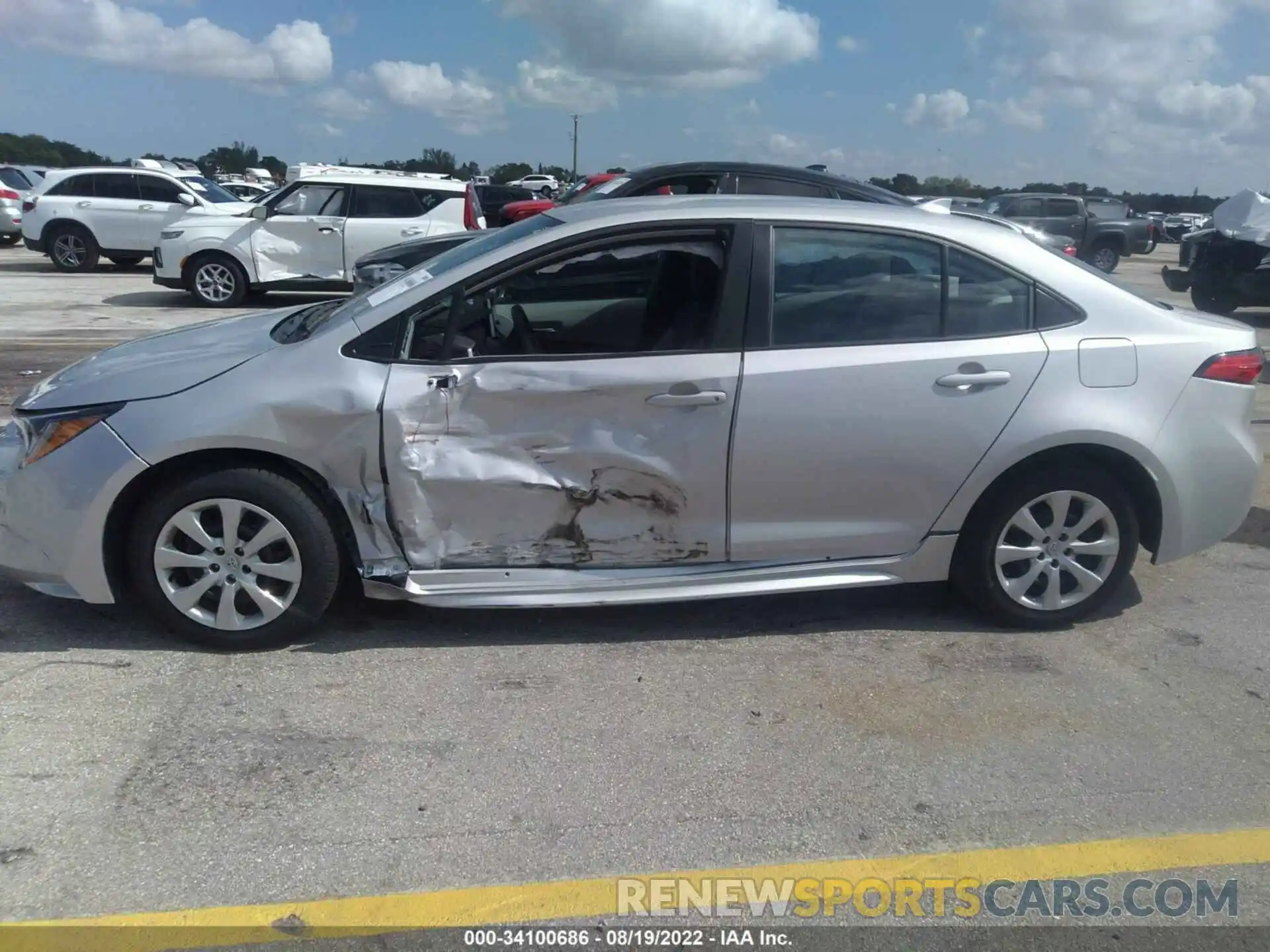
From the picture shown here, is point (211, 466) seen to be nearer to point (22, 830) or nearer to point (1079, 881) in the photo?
point (22, 830)

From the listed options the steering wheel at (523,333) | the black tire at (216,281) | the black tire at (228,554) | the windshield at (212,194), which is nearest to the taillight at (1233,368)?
the steering wheel at (523,333)

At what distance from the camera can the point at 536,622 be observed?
4406 millimetres

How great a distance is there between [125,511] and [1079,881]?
334 centimetres

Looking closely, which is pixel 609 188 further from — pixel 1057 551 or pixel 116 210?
pixel 116 210

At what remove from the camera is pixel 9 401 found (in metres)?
8.02

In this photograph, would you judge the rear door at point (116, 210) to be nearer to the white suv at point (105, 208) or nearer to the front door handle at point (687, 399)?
the white suv at point (105, 208)

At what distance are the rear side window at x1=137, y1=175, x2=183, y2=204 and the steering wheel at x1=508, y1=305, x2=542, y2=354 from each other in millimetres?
15048

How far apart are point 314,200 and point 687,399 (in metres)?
11.4

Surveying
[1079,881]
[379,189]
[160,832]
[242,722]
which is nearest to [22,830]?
[160,832]

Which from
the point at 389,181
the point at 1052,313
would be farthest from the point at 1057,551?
the point at 389,181

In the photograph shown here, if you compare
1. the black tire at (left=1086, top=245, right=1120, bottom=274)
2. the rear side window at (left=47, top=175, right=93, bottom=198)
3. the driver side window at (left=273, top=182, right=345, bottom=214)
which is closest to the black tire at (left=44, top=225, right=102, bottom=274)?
the rear side window at (left=47, top=175, right=93, bottom=198)

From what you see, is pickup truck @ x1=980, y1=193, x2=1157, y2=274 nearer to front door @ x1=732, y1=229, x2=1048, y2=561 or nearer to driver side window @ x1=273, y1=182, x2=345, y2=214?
driver side window @ x1=273, y1=182, x2=345, y2=214

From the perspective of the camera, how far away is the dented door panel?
392cm

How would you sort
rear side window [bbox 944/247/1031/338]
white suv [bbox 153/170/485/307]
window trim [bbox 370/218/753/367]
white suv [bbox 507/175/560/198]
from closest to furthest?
window trim [bbox 370/218/753/367] → rear side window [bbox 944/247/1031/338] → white suv [bbox 153/170/485/307] → white suv [bbox 507/175/560/198]
